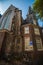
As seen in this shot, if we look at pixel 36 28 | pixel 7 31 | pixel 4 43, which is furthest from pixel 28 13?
pixel 4 43

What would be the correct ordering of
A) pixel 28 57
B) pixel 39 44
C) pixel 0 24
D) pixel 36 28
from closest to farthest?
pixel 28 57 → pixel 39 44 → pixel 36 28 → pixel 0 24

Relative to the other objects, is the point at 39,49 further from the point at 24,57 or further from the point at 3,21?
the point at 3,21

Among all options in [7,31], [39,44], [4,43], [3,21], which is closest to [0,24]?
[3,21]

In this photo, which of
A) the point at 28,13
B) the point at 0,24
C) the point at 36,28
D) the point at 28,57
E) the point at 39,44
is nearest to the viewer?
the point at 28,57

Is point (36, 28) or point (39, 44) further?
point (36, 28)

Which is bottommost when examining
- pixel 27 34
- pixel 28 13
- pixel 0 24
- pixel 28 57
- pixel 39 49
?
pixel 28 57

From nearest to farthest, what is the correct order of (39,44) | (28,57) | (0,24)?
(28,57) → (39,44) → (0,24)

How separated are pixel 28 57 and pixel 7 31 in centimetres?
705

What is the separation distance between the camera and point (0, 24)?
30734mm

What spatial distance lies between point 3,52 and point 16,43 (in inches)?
136

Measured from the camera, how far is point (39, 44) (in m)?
23.8

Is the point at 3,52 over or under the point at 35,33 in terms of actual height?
under

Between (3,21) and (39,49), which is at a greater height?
(3,21)

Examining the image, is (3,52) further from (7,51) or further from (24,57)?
(24,57)
